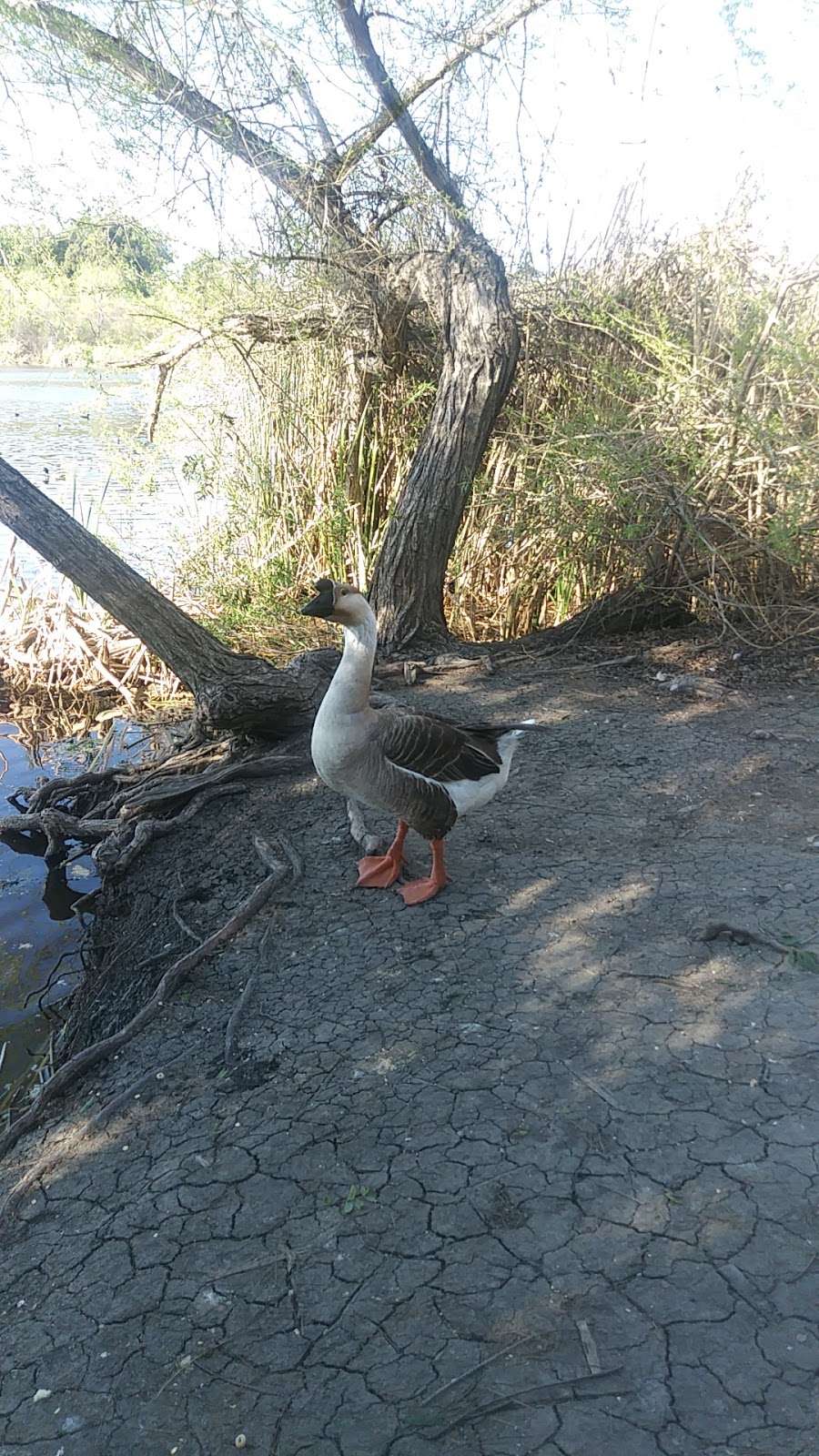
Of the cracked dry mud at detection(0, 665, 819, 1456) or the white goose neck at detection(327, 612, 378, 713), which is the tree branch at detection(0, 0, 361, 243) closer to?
→ the white goose neck at detection(327, 612, 378, 713)

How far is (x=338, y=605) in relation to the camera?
12.0ft

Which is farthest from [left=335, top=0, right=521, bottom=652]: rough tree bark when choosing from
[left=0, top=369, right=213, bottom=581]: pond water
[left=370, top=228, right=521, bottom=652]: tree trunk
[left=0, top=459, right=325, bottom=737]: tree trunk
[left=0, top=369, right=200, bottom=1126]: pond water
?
[left=0, top=369, right=213, bottom=581]: pond water

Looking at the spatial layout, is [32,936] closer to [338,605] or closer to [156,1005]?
[156,1005]

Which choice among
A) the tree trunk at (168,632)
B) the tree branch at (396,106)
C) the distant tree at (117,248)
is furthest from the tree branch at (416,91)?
the tree trunk at (168,632)

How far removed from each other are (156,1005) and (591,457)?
15.0 ft

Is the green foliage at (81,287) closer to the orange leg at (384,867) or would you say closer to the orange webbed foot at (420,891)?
the orange leg at (384,867)

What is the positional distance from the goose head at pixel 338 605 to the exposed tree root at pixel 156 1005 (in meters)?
1.22

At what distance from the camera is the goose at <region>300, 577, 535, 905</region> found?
11.9 feet

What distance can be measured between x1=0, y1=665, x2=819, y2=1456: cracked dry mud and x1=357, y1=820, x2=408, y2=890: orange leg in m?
0.08

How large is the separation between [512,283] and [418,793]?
5220 mm

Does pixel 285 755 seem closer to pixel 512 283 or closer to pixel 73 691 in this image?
pixel 73 691

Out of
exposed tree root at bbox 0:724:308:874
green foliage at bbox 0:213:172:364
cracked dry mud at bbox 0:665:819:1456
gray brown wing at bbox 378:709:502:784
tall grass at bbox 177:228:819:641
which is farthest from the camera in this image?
green foliage at bbox 0:213:172:364

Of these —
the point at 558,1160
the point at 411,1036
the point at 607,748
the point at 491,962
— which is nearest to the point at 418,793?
the point at 491,962

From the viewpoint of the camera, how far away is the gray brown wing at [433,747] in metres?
3.73
